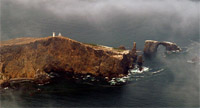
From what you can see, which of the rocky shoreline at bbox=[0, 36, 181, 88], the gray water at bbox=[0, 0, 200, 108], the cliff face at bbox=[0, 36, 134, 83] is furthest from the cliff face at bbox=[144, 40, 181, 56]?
the cliff face at bbox=[0, 36, 134, 83]

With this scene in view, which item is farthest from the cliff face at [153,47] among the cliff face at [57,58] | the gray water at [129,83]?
the cliff face at [57,58]

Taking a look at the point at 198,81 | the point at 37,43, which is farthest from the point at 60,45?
the point at 198,81

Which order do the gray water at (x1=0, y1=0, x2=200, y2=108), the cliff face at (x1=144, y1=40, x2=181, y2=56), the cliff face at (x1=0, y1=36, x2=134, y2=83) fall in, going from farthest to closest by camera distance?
the cliff face at (x1=144, y1=40, x2=181, y2=56) → the cliff face at (x1=0, y1=36, x2=134, y2=83) → the gray water at (x1=0, y1=0, x2=200, y2=108)

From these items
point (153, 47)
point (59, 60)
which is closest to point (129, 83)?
point (59, 60)

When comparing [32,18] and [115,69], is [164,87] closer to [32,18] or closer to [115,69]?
[115,69]

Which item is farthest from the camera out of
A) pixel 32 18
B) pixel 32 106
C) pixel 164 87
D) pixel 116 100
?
pixel 32 18

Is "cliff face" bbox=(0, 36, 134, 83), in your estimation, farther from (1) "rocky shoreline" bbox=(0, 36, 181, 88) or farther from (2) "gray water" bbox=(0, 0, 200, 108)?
(2) "gray water" bbox=(0, 0, 200, 108)

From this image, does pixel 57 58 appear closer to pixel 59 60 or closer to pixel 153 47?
pixel 59 60

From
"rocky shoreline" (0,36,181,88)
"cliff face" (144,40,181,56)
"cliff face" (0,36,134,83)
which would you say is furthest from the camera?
"cliff face" (144,40,181,56)
